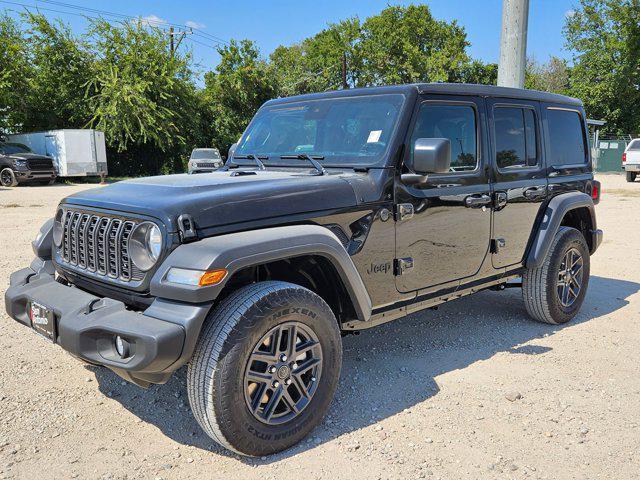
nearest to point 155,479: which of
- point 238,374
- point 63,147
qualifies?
point 238,374

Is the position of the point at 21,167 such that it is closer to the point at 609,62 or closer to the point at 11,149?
A: the point at 11,149

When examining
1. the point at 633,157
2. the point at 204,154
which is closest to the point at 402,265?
the point at 633,157

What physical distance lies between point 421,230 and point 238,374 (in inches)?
63.9

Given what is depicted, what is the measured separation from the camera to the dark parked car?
21.2 m

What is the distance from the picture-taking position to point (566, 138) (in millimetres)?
5238

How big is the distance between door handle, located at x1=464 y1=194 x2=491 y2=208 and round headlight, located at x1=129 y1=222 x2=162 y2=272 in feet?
7.37

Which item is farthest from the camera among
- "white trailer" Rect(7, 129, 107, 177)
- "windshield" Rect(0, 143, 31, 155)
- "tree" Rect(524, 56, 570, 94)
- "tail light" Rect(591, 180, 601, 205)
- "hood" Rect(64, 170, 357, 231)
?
"tree" Rect(524, 56, 570, 94)

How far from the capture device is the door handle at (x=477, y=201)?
412 cm

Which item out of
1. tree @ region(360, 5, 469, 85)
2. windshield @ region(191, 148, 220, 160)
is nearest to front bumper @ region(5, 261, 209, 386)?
windshield @ region(191, 148, 220, 160)

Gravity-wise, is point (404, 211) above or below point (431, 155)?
below

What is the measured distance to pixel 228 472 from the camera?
290 centimetres

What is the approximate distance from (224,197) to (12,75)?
2872 centimetres

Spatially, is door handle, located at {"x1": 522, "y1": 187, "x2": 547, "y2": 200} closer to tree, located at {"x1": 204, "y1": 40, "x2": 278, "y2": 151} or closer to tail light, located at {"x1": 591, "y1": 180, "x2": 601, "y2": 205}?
tail light, located at {"x1": 591, "y1": 180, "x2": 601, "y2": 205}

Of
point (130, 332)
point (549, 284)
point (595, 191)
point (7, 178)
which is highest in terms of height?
point (7, 178)
